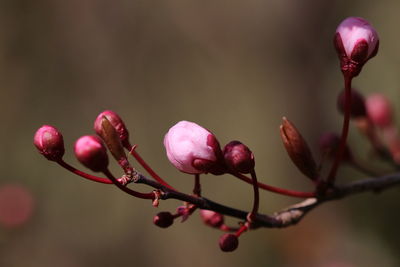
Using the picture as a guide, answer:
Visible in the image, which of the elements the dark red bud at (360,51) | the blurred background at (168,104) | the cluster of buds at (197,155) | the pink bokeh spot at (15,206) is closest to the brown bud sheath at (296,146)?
the cluster of buds at (197,155)

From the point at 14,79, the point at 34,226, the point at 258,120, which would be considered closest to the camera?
the point at 34,226

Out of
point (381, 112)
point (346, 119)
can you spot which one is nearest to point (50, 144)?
point (346, 119)

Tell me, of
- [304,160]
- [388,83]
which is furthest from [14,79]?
[304,160]

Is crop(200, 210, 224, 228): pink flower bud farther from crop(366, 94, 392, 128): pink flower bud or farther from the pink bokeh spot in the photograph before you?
the pink bokeh spot

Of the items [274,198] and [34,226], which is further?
[274,198]

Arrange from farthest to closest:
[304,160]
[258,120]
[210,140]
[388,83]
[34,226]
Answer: [258,120], [34,226], [388,83], [304,160], [210,140]

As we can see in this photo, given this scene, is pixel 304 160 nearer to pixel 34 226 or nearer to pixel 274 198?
pixel 34 226
